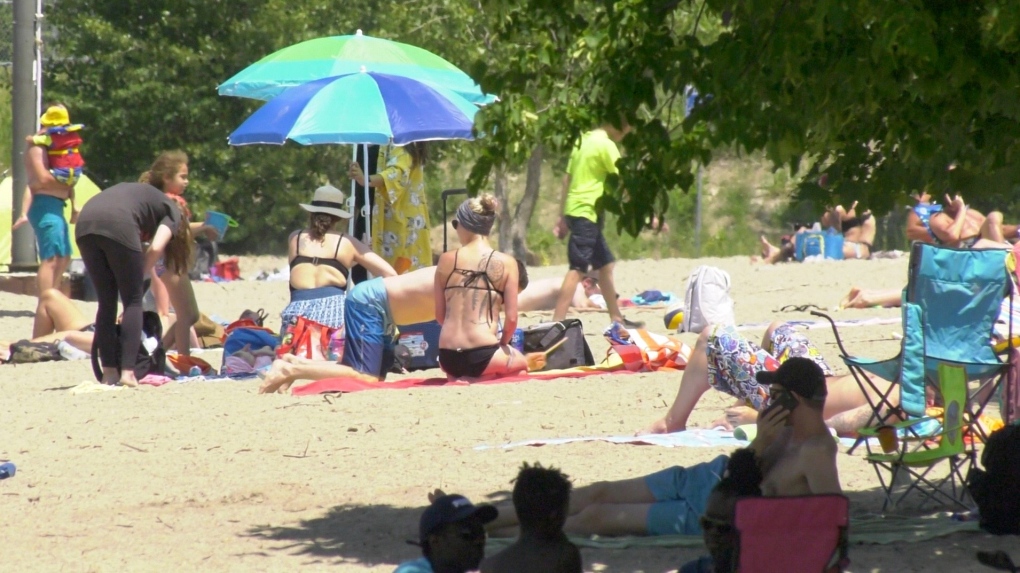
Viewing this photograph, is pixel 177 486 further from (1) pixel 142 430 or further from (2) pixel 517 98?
(2) pixel 517 98

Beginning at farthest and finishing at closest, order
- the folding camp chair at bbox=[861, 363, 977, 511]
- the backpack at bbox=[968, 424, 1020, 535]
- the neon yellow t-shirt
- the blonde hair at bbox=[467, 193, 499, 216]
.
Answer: the neon yellow t-shirt, the blonde hair at bbox=[467, 193, 499, 216], the folding camp chair at bbox=[861, 363, 977, 511], the backpack at bbox=[968, 424, 1020, 535]

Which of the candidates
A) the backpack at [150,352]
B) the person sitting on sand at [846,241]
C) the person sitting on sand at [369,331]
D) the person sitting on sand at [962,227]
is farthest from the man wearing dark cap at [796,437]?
the person sitting on sand at [846,241]

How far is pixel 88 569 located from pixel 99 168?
58.9 feet

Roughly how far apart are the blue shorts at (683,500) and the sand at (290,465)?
0.19 m

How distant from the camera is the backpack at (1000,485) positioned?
465 centimetres

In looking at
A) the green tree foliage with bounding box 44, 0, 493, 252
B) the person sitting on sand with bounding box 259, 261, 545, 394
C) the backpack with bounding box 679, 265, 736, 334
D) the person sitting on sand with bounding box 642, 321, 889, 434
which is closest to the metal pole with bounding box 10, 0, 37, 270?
the green tree foliage with bounding box 44, 0, 493, 252

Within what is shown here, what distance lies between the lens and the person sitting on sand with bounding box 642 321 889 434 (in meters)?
6.29

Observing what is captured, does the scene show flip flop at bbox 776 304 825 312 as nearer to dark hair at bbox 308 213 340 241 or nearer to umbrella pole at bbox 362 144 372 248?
umbrella pole at bbox 362 144 372 248

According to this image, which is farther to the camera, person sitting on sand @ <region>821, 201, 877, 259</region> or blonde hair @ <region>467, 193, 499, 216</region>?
person sitting on sand @ <region>821, 201, 877, 259</region>

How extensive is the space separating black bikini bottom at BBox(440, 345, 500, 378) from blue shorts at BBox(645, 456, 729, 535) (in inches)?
123

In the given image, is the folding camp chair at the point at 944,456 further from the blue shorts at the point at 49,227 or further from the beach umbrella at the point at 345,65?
the blue shorts at the point at 49,227

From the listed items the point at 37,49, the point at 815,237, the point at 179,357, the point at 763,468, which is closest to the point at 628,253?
the point at 815,237

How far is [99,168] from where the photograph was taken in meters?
21.8

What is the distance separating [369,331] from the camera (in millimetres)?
8148
